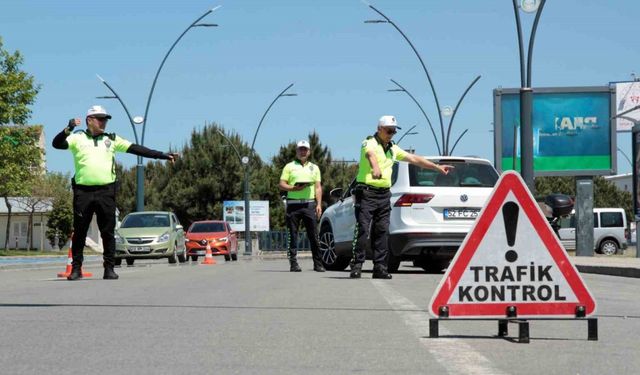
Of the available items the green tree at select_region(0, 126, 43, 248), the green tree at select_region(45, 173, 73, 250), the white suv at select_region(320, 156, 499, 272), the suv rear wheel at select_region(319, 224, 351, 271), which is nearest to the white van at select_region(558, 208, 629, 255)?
the green tree at select_region(0, 126, 43, 248)

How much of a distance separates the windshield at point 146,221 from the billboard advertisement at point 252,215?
4201 cm

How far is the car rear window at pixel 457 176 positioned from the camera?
15195 mm

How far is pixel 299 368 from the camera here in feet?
17.8

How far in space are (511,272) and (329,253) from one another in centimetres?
1105

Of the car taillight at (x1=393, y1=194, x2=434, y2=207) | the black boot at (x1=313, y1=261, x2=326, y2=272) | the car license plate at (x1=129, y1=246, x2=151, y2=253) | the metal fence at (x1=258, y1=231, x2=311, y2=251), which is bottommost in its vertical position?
the metal fence at (x1=258, y1=231, x2=311, y2=251)

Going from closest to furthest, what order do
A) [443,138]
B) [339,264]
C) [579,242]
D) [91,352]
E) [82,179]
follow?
[91,352]
[82,179]
[339,264]
[579,242]
[443,138]

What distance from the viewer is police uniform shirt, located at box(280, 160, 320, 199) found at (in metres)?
16.3

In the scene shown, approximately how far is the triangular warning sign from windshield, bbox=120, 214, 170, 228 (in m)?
21.9

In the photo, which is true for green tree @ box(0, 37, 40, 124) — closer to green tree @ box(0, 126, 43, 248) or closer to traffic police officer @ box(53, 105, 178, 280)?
green tree @ box(0, 126, 43, 248)

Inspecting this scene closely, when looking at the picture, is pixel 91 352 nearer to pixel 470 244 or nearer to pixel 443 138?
pixel 470 244

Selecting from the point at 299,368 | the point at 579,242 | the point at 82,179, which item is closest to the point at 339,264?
the point at 82,179

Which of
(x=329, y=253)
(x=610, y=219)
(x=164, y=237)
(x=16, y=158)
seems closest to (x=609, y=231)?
(x=610, y=219)

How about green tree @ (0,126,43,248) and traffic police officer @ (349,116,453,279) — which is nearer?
traffic police officer @ (349,116,453,279)

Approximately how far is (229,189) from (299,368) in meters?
74.8
